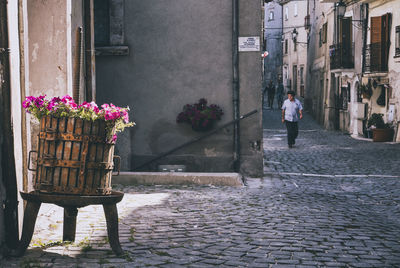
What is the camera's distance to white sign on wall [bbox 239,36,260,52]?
1165 cm

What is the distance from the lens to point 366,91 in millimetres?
23859

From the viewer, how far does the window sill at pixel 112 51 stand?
12016mm

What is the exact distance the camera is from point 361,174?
12.5m

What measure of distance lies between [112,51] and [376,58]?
1361 cm

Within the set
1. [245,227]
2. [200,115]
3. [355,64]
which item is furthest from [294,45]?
[245,227]

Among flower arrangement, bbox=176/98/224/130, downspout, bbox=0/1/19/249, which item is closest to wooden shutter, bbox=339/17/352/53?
flower arrangement, bbox=176/98/224/130

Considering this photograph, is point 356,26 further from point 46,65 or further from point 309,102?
point 46,65

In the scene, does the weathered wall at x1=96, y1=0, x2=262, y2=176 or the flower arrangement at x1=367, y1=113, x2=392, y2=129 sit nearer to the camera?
the weathered wall at x1=96, y1=0, x2=262, y2=176

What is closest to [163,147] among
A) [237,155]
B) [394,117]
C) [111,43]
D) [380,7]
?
[237,155]

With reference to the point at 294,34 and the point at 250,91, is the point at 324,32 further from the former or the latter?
the point at 250,91

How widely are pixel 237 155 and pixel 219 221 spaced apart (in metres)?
4.82

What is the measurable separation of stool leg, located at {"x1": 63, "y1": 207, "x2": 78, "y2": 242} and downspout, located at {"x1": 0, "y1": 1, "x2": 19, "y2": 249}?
0.49 meters

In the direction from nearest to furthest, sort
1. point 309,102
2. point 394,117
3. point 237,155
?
point 237,155, point 394,117, point 309,102

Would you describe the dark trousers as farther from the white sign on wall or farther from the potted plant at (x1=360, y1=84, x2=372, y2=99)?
the white sign on wall
